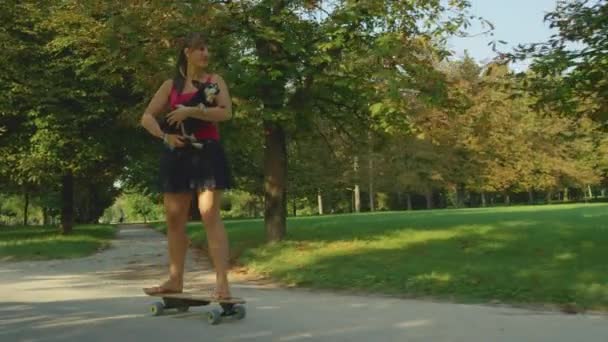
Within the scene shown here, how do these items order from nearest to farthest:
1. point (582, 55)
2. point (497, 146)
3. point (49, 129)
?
point (582, 55)
point (49, 129)
point (497, 146)

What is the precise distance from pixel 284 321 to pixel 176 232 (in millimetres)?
1106

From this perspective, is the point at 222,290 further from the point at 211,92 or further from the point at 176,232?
the point at 211,92

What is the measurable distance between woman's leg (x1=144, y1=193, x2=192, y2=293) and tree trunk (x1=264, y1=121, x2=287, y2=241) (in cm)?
869

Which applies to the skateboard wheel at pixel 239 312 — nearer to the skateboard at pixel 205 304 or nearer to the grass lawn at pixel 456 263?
the skateboard at pixel 205 304

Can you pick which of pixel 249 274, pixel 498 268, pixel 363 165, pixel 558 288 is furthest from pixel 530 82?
pixel 363 165

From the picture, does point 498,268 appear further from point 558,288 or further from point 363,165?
point 363,165

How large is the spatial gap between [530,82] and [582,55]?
110 centimetres

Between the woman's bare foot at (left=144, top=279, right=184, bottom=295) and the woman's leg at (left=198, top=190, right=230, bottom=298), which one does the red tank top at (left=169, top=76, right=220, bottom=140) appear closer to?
the woman's leg at (left=198, top=190, right=230, bottom=298)

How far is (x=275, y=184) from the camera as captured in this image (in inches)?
574

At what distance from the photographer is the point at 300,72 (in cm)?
1304

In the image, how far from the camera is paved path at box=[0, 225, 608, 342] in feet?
15.8

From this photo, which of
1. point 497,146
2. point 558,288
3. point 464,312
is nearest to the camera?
point 464,312

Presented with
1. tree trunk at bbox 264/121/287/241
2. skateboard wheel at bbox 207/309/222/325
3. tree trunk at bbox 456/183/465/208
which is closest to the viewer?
skateboard wheel at bbox 207/309/222/325

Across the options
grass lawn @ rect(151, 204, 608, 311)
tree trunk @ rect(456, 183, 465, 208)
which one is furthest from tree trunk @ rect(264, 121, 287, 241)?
tree trunk @ rect(456, 183, 465, 208)
